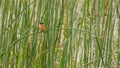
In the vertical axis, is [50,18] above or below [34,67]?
above

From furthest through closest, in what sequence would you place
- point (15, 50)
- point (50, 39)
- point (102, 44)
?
point (15, 50)
point (102, 44)
point (50, 39)

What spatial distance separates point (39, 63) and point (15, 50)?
343 millimetres

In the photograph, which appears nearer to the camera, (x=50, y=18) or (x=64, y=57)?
(x=50, y=18)

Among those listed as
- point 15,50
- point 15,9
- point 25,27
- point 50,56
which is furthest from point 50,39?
point 15,50

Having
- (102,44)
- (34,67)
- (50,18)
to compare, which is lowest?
(34,67)

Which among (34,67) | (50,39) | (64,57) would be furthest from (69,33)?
(50,39)

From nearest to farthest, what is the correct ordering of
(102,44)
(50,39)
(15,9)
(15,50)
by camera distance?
(50,39) → (102,44) → (15,9) → (15,50)

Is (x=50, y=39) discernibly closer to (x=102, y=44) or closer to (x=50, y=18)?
(x=50, y=18)

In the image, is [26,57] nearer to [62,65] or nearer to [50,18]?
[62,65]

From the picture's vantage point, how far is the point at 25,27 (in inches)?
63.4

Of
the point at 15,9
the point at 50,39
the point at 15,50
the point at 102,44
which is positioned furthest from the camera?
the point at 15,50

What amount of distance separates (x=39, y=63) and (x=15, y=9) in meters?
0.30

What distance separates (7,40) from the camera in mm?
1593

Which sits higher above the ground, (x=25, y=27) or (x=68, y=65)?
(x=25, y=27)
